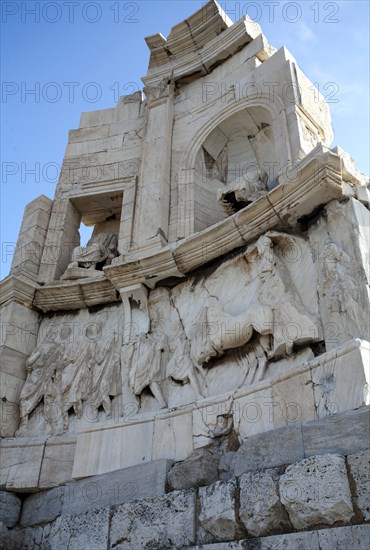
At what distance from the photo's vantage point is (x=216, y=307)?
6746 millimetres

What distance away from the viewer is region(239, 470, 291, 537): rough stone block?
14.3 feet

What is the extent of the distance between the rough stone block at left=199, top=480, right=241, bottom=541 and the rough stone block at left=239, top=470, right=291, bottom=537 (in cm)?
11

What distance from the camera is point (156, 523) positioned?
5102 millimetres

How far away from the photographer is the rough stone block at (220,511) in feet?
15.1

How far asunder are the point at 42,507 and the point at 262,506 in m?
3.33

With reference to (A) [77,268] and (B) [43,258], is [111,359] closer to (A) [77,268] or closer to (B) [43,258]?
(A) [77,268]

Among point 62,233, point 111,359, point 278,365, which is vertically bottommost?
point 278,365

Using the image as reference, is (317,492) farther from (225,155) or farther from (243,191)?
(225,155)

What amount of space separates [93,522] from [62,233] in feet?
17.4

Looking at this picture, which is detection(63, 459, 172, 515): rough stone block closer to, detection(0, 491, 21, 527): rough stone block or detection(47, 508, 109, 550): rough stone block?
detection(47, 508, 109, 550): rough stone block

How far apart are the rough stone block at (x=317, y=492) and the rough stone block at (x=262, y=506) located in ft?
0.29

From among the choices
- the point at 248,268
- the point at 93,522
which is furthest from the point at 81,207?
the point at 93,522

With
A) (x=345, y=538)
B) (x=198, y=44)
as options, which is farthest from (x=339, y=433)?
(x=198, y=44)

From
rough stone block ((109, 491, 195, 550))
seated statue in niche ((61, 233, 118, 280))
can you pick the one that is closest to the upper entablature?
seated statue in niche ((61, 233, 118, 280))
